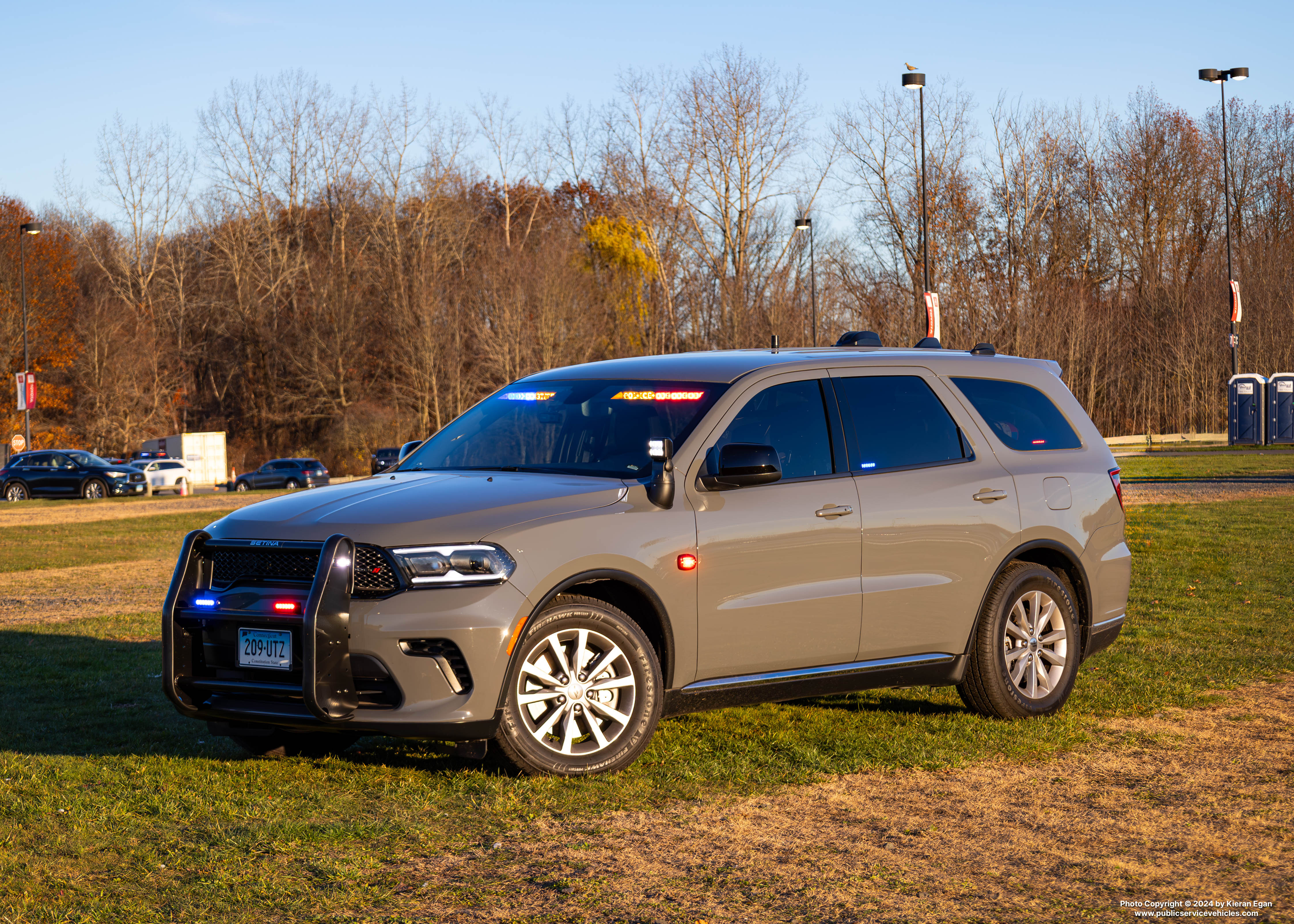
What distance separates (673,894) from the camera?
4391mm

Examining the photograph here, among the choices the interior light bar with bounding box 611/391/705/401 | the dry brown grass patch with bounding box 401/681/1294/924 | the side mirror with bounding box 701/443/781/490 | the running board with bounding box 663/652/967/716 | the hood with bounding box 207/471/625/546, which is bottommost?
the dry brown grass patch with bounding box 401/681/1294/924

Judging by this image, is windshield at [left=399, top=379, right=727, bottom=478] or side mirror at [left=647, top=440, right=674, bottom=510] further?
windshield at [left=399, top=379, right=727, bottom=478]

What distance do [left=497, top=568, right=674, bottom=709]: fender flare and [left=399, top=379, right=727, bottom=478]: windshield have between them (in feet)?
1.84

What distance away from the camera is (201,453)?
62.2 metres

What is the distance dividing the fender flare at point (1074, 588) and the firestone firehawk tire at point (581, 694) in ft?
6.49

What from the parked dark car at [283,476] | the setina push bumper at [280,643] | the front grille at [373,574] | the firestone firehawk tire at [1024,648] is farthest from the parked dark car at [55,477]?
the front grille at [373,574]

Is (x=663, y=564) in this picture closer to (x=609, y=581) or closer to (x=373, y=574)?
(x=609, y=581)

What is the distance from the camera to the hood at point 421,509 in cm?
555

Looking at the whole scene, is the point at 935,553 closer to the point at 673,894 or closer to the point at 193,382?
the point at 673,894

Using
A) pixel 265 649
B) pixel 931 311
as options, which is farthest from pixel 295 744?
pixel 931 311

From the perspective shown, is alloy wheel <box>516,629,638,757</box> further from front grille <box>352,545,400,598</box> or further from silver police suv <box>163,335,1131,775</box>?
front grille <box>352,545,400,598</box>

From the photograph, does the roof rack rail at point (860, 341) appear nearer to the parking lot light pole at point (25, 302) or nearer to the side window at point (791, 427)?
the side window at point (791, 427)

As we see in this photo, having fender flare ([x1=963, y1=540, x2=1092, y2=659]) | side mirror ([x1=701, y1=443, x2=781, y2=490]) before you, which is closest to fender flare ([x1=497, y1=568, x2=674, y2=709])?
side mirror ([x1=701, y1=443, x2=781, y2=490])

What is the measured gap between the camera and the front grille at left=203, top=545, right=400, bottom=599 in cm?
549
